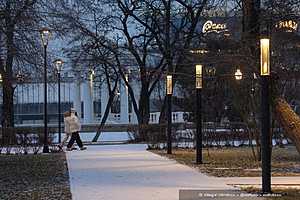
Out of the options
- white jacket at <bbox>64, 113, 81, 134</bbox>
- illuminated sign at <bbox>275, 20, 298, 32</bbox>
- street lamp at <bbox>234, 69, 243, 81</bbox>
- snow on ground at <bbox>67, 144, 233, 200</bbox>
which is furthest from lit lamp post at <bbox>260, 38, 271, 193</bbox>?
white jacket at <bbox>64, 113, 81, 134</bbox>

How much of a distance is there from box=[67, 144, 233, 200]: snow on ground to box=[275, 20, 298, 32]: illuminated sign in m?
4.27

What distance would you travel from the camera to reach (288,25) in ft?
62.8

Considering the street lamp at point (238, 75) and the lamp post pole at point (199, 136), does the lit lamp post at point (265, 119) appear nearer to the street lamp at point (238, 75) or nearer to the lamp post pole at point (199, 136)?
the lamp post pole at point (199, 136)

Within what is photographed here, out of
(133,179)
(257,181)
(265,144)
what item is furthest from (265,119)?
(133,179)

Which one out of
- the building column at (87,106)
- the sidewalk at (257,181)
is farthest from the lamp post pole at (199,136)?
the building column at (87,106)

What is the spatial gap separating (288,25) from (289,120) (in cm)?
251

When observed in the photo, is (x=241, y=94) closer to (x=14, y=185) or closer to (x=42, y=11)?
(x=42, y=11)

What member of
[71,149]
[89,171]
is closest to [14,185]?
[89,171]

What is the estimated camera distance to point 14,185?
55.7 feet

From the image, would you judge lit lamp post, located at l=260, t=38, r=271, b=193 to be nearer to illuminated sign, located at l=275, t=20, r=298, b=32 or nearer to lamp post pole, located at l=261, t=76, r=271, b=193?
lamp post pole, located at l=261, t=76, r=271, b=193

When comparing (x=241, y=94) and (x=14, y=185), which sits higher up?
(x=241, y=94)

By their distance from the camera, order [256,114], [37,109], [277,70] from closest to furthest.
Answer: [277,70], [256,114], [37,109]

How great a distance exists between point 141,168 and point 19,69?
6.13m

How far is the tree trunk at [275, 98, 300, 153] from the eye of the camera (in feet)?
63.4
